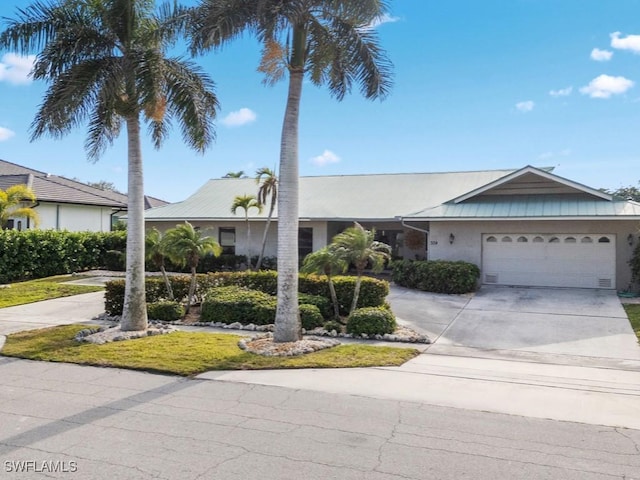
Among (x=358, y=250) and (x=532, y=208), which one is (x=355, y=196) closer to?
(x=532, y=208)

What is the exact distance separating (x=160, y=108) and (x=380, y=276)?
14.1m

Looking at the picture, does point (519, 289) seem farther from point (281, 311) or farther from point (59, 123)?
point (59, 123)

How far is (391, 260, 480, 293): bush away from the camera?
16953mm

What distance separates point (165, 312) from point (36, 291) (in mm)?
7691

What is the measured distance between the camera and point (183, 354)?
888 cm

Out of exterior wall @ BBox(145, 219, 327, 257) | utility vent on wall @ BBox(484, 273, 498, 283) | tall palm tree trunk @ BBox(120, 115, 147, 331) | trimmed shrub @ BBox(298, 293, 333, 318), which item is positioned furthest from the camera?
exterior wall @ BBox(145, 219, 327, 257)

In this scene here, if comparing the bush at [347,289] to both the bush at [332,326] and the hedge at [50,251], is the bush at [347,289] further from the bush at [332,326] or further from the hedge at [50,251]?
the hedge at [50,251]

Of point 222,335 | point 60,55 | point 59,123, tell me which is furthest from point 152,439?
point 60,55

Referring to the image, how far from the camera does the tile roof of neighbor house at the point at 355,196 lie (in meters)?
23.2

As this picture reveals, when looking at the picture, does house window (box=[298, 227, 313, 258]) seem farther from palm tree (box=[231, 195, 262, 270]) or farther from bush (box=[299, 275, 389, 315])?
bush (box=[299, 275, 389, 315])

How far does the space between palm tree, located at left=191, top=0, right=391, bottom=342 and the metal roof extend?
8.66 m
